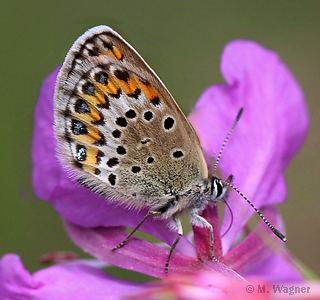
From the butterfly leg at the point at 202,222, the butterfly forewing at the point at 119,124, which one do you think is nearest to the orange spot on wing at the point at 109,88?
the butterfly forewing at the point at 119,124

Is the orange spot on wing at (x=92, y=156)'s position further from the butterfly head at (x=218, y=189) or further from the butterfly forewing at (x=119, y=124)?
the butterfly head at (x=218, y=189)

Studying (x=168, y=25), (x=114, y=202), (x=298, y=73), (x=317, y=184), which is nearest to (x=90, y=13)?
(x=168, y=25)

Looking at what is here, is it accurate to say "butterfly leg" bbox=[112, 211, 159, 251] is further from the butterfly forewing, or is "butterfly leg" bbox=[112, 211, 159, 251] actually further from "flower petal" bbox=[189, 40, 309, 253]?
"flower petal" bbox=[189, 40, 309, 253]

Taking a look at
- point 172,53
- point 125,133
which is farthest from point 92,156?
point 172,53

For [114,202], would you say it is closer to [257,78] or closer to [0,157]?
[257,78]

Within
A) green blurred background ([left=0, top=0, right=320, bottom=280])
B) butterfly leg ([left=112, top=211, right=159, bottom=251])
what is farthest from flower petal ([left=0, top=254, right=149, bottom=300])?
green blurred background ([left=0, top=0, right=320, bottom=280])

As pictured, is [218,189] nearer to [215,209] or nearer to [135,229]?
[215,209]
